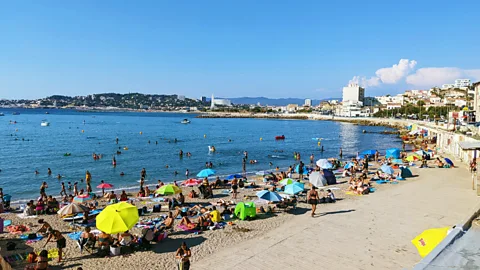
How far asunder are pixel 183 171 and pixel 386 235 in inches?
896

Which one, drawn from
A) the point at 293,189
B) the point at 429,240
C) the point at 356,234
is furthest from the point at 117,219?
the point at 293,189

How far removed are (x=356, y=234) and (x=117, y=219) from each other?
28.2 ft

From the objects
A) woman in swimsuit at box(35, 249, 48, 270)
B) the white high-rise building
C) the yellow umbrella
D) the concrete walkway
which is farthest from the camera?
the white high-rise building

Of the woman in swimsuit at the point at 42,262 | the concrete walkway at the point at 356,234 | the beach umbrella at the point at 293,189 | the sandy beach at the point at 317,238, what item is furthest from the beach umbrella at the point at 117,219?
the beach umbrella at the point at 293,189

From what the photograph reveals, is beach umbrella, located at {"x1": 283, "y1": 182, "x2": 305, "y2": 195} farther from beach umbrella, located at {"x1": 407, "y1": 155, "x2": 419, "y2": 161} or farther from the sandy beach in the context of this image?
beach umbrella, located at {"x1": 407, "y1": 155, "x2": 419, "y2": 161}

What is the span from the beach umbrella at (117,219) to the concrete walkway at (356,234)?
9.01 feet

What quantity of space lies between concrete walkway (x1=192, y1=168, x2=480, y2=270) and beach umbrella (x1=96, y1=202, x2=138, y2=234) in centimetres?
275

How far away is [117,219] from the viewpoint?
38.3 ft

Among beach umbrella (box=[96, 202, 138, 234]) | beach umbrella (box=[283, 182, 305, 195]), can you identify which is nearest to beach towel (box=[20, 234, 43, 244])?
beach umbrella (box=[96, 202, 138, 234])

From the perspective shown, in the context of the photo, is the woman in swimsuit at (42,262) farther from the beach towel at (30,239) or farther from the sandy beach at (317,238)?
the beach towel at (30,239)

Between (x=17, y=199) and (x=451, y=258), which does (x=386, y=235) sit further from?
(x=17, y=199)

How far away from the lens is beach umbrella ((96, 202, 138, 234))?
11508 millimetres

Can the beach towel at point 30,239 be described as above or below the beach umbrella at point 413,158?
below

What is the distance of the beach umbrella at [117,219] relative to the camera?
1151cm
